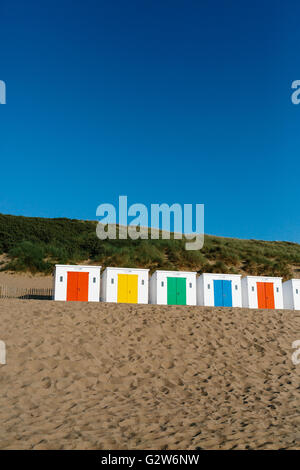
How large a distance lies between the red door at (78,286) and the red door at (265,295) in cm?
976

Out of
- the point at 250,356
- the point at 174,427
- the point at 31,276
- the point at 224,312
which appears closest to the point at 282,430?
the point at 174,427

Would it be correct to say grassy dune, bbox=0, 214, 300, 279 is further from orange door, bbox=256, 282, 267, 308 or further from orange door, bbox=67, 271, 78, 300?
orange door, bbox=256, 282, 267, 308

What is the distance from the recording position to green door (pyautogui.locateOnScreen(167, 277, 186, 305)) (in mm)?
23500

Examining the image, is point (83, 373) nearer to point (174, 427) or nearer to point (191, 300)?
point (174, 427)

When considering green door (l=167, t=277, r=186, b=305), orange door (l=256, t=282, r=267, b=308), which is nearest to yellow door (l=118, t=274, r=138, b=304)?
green door (l=167, t=277, r=186, b=305)

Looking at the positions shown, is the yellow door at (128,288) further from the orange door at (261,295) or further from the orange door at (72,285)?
the orange door at (261,295)

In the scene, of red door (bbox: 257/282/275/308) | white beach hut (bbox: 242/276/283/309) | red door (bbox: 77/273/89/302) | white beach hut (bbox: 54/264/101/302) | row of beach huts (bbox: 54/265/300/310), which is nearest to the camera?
white beach hut (bbox: 54/264/101/302)

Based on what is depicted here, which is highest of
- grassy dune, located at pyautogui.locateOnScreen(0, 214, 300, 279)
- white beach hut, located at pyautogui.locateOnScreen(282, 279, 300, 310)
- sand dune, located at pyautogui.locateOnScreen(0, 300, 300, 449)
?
grassy dune, located at pyautogui.locateOnScreen(0, 214, 300, 279)

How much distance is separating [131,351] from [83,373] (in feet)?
7.89

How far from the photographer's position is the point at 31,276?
3669 centimetres

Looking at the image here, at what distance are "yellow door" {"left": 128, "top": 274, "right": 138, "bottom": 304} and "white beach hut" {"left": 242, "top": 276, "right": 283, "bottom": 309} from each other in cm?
629

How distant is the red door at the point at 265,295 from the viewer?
24359 mm

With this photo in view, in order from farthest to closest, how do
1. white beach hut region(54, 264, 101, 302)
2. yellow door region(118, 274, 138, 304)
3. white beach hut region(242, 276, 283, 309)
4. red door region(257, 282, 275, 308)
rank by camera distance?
red door region(257, 282, 275, 308) < white beach hut region(242, 276, 283, 309) < yellow door region(118, 274, 138, 304) < white beach hut region(54, 264, 101, 302)
